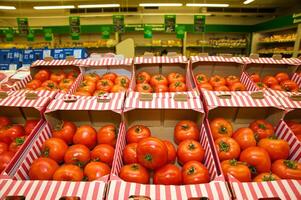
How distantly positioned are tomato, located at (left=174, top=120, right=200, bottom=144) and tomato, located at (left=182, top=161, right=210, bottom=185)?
1.14 ft

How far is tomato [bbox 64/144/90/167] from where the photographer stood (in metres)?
1.59

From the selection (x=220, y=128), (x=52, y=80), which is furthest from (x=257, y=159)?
(x=52, y=80)

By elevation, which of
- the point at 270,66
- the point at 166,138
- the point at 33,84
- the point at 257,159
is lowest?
the point at 166,138

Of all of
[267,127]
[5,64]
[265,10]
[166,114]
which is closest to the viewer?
[267,127]

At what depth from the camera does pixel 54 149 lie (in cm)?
164

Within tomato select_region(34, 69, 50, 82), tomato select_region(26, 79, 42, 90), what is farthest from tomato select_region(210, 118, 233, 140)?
tomato select_region(34, 69, 50, 82)

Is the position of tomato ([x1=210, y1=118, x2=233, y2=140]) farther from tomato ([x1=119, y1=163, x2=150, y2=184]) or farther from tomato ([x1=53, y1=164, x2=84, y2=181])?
tomato ([x1=53, y1=164, x2=84, y2=181])

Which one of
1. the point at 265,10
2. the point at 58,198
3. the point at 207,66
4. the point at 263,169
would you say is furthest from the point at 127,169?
the point at 265,10

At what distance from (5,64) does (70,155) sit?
4477mm

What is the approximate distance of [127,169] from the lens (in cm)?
143

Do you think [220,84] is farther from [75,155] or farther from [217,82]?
[75,155]

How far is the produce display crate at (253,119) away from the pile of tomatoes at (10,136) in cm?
144

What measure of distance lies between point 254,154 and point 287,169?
202mm

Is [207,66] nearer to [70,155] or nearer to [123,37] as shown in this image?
→ [70,155]
